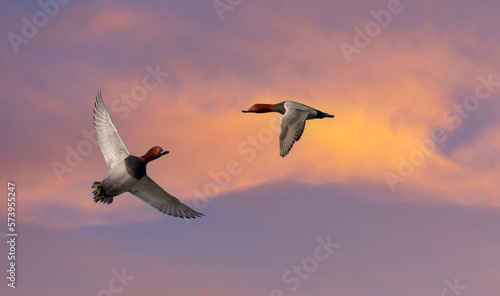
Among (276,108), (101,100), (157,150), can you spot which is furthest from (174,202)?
(276,108)

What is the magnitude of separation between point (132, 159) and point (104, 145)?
5.08ft

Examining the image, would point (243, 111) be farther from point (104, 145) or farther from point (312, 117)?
point (104, 145)

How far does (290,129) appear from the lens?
70.3ft

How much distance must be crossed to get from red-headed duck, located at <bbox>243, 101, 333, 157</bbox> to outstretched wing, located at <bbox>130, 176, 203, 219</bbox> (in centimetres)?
384

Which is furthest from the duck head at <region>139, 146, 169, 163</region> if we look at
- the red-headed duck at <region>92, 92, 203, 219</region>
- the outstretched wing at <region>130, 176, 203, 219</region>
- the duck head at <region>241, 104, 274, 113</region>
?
the duck head at <region>241, 104, 274, 113</region>

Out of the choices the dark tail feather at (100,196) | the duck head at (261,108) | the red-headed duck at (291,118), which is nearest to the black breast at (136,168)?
the dark tail feather at (100,196)

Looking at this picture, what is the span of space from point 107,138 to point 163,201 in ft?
8.91

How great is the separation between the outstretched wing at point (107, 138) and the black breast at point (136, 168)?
704 millimetres

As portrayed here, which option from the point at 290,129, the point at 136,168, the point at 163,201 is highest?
the point at 290,129

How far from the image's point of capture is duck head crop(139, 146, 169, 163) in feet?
59.2

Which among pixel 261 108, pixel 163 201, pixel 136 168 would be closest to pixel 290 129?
pixel 261 108

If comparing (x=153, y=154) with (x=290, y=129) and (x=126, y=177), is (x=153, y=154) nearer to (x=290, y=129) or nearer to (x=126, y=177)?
(x=126, y=177)

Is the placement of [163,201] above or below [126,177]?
below

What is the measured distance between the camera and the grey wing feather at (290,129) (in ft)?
68.6
